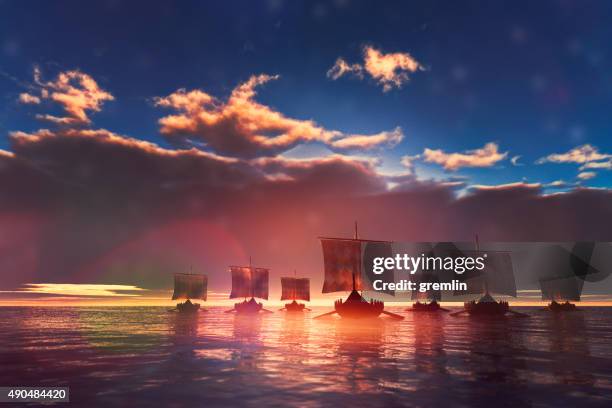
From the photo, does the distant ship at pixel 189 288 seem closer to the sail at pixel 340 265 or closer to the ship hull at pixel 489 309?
the sail at pixel 340 265

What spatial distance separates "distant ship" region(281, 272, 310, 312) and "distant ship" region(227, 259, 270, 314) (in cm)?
801

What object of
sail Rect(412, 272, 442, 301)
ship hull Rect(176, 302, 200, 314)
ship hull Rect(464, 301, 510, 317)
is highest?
sail Rect(412, 272, 442, 301)

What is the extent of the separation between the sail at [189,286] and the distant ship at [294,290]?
3144 centimetres

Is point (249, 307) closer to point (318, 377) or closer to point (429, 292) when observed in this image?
point (429, 292)

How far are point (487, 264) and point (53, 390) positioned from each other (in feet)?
407

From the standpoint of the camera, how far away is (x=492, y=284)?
399 ft

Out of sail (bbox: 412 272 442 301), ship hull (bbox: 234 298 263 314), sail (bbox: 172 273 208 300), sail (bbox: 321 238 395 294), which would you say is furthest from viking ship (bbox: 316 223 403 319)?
sail (bbox: 172 273 208 300)

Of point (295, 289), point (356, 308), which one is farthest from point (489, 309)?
point (295, 289)

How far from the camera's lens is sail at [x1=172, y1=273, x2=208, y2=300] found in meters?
165

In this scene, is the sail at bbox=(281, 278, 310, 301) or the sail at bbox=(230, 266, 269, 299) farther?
the sail at bbox=(281, 278, 310, 301)

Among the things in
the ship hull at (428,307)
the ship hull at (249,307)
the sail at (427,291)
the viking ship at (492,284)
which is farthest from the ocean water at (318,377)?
the ship hull at (428,307)

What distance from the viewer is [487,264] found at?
124688 mm

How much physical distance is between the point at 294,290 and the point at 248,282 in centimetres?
1843

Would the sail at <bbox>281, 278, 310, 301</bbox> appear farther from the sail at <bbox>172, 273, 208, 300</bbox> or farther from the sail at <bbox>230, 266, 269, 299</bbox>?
the sail at <bbox>172, 273, 208, 300</bbox>
